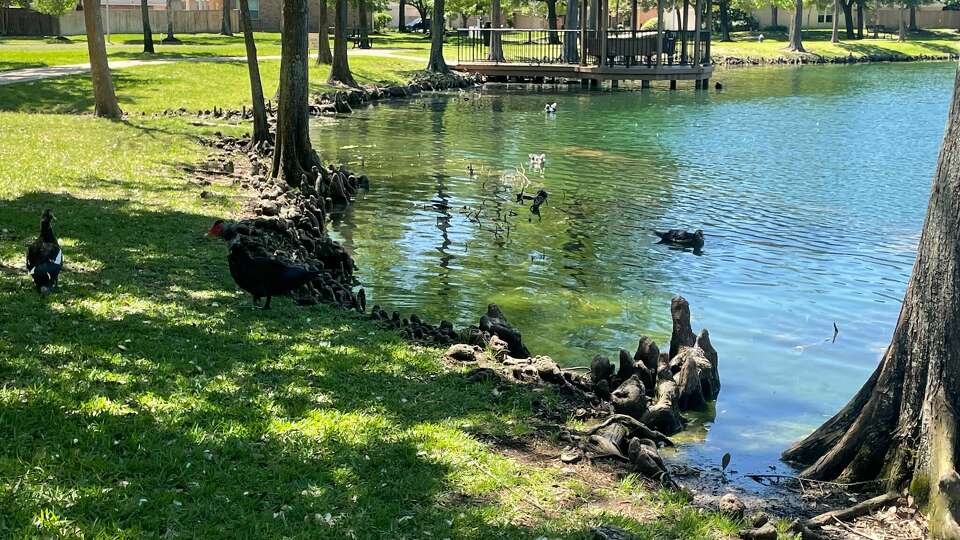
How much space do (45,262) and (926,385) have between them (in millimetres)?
7794

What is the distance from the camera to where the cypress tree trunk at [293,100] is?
741 inches

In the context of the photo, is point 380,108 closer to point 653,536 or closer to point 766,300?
point 766,300

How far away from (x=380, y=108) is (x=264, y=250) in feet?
89.2

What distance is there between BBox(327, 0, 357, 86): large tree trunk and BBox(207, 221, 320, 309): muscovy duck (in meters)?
29.1

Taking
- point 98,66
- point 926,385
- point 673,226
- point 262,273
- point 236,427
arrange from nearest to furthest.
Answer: point 236,427
point 926,385
point 262,273
point 673,226
point 98,66

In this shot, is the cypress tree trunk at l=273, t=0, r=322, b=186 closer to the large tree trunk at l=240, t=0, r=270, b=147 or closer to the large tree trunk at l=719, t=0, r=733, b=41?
the large tree trunk at l=240, t=0, r=270, b=147

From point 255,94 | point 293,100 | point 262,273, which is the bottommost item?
point 262,273

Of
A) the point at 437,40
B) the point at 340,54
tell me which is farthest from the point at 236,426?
the point at 437,40

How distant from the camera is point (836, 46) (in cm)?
7962

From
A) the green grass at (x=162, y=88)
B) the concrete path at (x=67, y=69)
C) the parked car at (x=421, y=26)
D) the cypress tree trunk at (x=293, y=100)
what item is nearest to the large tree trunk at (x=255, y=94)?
the cypress tree trunk at (x=293, y=100)

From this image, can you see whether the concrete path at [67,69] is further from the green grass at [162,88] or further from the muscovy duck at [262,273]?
the muscovy duck at [262,273]

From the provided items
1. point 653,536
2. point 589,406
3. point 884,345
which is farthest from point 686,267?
point 653,536

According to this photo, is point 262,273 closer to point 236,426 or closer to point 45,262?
point 45,262

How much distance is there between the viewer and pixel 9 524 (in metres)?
5.32
